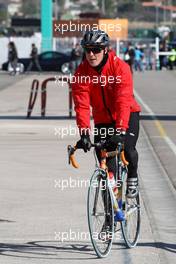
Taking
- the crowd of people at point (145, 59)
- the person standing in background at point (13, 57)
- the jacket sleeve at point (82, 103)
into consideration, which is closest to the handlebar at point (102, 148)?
the jacket sleeve at point (82, 103)

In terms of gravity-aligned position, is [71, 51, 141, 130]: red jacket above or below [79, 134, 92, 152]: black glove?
above

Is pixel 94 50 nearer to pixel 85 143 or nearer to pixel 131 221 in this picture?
pixel 85 143

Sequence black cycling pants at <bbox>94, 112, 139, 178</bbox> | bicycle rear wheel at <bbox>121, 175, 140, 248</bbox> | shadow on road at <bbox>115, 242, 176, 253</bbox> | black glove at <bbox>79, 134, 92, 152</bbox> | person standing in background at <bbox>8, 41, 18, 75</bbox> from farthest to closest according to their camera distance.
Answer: person standing in background at <bbox>8, 41, 18, 75</bbox> → shadow on road at <bbox>115, 242, 176, 253</bbox> → bicycle rear wheel at <bbox>121, 175, 140, 248</bbox> → black cycling pants at <bbox>94, 112, 139, 178</bbox> → black glove at <bbox>79, 134, 92, 152</bbox>

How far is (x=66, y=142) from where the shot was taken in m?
20.1

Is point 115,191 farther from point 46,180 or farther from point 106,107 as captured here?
point 46,180

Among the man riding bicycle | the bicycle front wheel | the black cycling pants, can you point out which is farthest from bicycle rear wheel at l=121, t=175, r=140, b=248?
the man riding bicycle

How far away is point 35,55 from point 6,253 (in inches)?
1990

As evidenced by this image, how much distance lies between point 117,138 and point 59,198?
13.2ft

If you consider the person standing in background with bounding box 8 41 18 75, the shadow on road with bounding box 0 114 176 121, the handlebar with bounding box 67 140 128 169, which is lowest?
the person standing in background with bounding box 8 41 18 75

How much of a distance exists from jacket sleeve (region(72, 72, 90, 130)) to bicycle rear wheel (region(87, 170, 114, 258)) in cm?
44

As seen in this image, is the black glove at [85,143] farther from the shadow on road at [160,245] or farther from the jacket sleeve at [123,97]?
the shadow on road at [160,245]

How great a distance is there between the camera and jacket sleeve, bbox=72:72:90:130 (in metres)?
9.24

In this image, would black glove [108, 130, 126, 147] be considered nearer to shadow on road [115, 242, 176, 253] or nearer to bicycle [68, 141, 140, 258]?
bicycle [68, 141, 140, 258]

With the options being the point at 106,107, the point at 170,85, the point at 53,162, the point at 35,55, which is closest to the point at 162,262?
the point at 106,107
